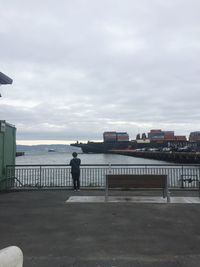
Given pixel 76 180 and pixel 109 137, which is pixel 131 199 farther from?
pixel 109 137

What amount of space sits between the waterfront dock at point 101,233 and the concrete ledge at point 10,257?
2212 millimetres

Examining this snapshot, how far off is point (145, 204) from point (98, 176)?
6.74 metres

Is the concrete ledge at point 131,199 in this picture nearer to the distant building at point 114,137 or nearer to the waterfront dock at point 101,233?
the waterfront dock at point 101,233

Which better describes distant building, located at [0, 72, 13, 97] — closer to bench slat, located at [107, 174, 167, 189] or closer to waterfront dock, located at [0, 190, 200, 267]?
waterfront dock, located at [0, 190, 200, 267]

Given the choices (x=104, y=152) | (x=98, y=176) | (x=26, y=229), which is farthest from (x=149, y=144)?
(x=26, y=229)

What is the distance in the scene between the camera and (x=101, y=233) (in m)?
8.95

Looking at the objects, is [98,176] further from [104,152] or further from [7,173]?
[104,152]

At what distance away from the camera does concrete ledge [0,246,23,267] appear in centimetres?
429

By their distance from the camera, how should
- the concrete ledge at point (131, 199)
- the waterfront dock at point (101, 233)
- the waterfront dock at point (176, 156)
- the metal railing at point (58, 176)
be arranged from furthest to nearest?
the waterfront dock at point (176, 156)
the metal railing at point (58, 176)
the concrete ledge at point (131, 199)
the waterfront dock at point (101, 233)

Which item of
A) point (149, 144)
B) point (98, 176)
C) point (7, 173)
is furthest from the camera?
point (149, 144)

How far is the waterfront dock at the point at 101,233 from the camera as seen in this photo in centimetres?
711

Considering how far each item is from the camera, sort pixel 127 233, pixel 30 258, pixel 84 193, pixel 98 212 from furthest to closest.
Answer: pixel 84 193 → pixel 98 212 → pixel 127 233 → pixel 30 258

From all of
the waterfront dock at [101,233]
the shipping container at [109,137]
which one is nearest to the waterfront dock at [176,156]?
the shipping container at [109,137]

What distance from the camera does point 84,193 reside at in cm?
1595
